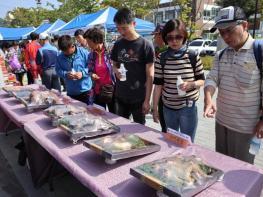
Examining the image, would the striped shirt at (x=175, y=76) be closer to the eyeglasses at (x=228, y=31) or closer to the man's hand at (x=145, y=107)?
the man's hand at (x=145, y=107)

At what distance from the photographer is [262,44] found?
1727mm

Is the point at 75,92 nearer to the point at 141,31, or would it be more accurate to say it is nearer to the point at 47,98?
the point at 47,98

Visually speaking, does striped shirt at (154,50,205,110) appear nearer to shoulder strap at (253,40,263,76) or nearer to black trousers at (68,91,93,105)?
shoulder strap at (253,40,263,76)

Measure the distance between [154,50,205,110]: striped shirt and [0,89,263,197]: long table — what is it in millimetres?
414

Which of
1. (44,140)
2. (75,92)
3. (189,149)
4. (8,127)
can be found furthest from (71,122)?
(8,127)

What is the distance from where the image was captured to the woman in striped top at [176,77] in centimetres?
214

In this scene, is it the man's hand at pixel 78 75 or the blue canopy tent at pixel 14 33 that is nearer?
the man's hand at pixel 78 75

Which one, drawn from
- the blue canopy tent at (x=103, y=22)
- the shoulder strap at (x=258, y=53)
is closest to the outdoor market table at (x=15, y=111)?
the shoulder strap at (x=258, y=53)

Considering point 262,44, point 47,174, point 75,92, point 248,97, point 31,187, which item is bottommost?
point 31,187

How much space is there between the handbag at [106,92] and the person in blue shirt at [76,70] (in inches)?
8.5

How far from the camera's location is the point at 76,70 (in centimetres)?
338

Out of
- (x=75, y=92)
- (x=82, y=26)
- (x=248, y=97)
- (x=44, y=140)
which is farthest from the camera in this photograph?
(x=82, y=26)

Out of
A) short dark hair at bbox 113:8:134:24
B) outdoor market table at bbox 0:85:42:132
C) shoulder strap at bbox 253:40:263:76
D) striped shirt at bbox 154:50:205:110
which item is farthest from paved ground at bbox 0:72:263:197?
shoulder strap at bbox 253:40:263:76

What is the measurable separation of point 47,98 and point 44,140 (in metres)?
0.99
